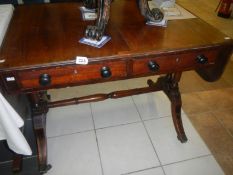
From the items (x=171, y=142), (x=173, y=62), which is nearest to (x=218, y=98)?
(x=171, y=142)

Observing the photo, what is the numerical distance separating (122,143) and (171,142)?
0.38 m

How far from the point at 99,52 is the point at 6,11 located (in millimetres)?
714

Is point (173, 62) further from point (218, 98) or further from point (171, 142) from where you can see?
point (218, 98)

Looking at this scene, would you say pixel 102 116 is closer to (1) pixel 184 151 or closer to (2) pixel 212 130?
(1) pixel 184 151

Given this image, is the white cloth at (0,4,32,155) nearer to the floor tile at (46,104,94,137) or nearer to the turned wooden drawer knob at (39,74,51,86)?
the turned wooden drawer knob at (39,74,51,86)

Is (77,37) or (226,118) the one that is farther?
(226,118)

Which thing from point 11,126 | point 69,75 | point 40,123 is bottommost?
point 40,123

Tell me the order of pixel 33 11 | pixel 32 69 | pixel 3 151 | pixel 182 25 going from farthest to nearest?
pixel 3 151
pixel 33 11
pixel 182 25
pixel 32 69

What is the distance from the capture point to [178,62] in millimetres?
1072

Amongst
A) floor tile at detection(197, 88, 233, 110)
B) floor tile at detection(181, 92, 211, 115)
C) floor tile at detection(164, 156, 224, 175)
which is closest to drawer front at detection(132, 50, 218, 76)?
floor tile at detection(164, 156, 224, 175)

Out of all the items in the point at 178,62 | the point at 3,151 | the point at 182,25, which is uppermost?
the point at 182,25

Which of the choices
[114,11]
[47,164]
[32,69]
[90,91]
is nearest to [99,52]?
[32,69]

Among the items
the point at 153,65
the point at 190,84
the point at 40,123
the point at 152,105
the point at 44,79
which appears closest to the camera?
the point at 44,79

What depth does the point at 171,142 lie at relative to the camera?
1593 millimetres
